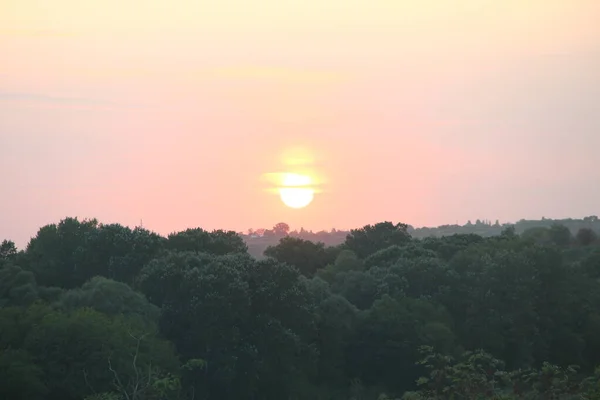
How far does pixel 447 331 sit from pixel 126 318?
82.4 feet

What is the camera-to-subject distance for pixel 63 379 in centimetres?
4766

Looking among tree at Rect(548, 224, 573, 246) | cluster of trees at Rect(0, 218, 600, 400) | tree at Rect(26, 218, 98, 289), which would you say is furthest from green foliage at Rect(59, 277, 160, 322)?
tree at Rect(548, 224, 573, 246)

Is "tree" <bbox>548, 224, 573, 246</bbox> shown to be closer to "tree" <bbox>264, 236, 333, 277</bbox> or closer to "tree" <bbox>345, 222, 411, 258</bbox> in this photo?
"tree" <bbox>345, 222, 411, 258</bbox>

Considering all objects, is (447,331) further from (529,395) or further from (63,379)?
(529,395)

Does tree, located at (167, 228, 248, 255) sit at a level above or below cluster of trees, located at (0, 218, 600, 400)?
above

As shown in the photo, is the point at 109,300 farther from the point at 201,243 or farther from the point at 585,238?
the point at 585,238

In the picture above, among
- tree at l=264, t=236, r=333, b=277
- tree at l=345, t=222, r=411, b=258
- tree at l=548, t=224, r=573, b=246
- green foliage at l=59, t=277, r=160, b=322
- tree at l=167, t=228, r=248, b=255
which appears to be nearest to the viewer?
green foliage at l=59, t=277, r=160, b=322

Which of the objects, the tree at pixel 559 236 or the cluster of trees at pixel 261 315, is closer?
the cluster of trees at pixel 261 315

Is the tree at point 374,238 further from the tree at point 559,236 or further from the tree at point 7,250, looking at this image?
the tree at point 559,236

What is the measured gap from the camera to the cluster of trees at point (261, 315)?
4884 centimetres

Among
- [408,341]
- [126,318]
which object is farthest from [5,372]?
[408,341]

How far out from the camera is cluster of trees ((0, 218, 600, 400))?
160 ft

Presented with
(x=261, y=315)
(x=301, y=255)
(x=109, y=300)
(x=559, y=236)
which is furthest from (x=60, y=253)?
(x=559, y=236)

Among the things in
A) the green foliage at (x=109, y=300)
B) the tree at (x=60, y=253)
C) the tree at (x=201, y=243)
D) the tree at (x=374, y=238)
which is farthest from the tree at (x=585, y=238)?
the green foliage at (x=109, y=300)
